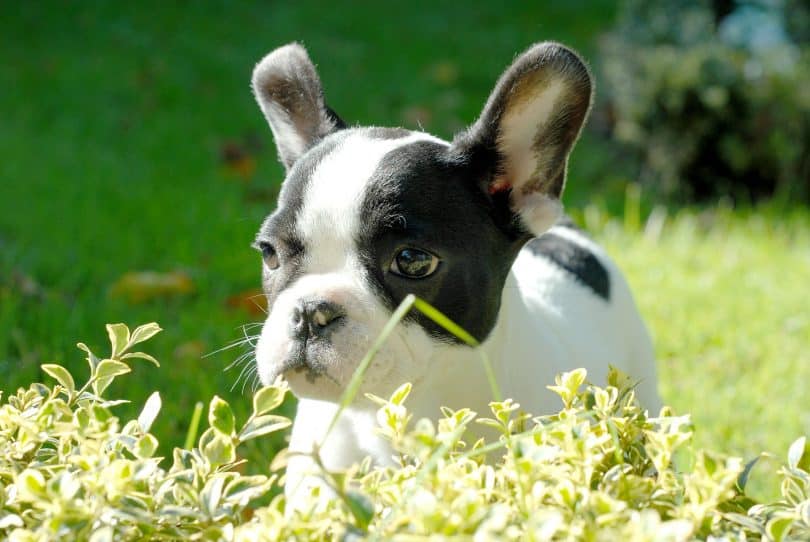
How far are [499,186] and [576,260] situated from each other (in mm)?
920

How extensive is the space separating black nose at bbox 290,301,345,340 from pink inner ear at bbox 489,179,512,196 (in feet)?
1.79

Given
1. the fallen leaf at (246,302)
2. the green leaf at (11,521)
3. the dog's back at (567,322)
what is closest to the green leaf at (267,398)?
the green leaf at (11,521)

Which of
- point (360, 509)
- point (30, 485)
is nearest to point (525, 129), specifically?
point (360, 509)

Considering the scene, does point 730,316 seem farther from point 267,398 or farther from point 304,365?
point 267,398

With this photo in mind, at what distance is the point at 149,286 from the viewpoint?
4.12m

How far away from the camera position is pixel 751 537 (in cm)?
142

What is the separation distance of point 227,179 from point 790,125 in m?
3.32

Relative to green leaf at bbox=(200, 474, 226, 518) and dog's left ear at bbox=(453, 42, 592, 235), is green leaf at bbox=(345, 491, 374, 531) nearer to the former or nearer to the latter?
green leaf at bbox=(200, 474, 226, 518)

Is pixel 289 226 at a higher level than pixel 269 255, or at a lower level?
higher

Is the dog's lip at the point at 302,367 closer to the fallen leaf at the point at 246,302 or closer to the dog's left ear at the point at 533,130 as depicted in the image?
the dog's left ear at the point at 533,130

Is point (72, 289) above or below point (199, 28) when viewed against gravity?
below

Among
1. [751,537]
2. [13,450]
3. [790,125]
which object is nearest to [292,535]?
[13,450]

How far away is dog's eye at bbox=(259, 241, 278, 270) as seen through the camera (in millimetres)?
2205

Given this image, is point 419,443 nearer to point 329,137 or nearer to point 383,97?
point 329,137
